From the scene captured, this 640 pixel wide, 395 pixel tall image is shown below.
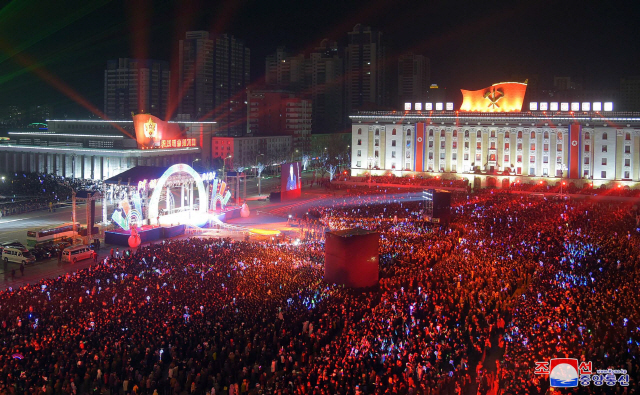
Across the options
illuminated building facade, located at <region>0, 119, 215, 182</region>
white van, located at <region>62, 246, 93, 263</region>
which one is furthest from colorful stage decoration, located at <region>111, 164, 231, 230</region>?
illuminated building facade, located at <region>0, 119, 215, 182</region>

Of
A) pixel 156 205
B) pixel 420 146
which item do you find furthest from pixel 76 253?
pixel 420 146

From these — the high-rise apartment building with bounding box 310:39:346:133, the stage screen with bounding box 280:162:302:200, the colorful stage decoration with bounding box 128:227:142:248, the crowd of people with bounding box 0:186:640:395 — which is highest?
the high-rise apartment building with bounding box 310:39:346:133

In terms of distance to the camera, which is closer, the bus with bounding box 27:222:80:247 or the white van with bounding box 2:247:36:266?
the white van with bounding box 2:247:36:266

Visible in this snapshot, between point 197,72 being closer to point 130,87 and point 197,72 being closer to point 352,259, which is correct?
point 130,87

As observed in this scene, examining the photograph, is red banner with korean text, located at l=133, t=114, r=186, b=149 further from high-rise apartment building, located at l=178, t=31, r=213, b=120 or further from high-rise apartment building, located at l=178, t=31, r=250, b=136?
high-rise apartment building, located at l=178, t=31, r=213, b=120

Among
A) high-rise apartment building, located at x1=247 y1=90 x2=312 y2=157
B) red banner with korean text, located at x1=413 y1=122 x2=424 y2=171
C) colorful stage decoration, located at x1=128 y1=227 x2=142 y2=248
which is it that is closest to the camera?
colorful stage decoration, located at x1=128 y1=227 x2=142 y2=248

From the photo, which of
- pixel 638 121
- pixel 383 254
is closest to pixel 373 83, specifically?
pixel 638 121

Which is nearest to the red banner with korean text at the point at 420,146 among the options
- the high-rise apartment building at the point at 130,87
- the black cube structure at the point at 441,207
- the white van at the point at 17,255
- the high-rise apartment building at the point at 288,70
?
the black cube structure at the point at 441,207
